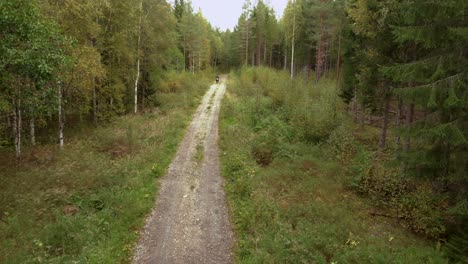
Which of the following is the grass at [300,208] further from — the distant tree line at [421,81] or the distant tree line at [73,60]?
the distant tree line at [73,60]

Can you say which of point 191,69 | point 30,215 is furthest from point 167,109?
point 191,69

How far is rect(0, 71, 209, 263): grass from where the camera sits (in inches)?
363

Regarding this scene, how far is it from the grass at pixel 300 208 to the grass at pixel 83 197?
3.84 m

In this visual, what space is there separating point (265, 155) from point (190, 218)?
6.92 meters

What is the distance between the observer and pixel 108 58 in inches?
967

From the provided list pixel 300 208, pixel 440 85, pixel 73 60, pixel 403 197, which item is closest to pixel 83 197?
pixel 73 60

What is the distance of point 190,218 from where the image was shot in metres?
11.7

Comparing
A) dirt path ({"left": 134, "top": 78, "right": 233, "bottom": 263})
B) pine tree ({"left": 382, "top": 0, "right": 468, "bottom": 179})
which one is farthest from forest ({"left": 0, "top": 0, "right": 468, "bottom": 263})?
dirt path ({"left": 134, "top": 78, "right": 233, "bottom": 263})

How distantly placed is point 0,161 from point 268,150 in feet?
44.5

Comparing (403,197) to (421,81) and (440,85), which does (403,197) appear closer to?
(421,81)

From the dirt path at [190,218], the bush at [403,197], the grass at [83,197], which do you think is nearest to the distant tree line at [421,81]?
the bush at [403,197]

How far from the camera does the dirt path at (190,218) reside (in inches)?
381

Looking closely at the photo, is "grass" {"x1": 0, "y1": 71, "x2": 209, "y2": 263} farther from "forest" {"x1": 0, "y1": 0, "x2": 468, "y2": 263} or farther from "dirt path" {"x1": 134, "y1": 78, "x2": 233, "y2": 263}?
"dirt path" {"x1": 134, "y1": 78, "x2": 233, "y2": 263}

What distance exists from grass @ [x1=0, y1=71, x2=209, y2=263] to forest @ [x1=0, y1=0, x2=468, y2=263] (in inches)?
2.5
